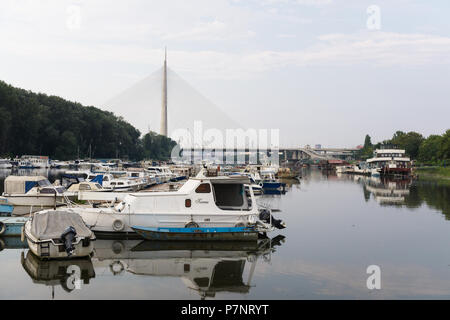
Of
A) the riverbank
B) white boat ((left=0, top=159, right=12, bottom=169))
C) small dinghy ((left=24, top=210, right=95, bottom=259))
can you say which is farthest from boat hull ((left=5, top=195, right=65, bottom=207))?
white boat ((left=0, top=159, right=12, bottom=169))

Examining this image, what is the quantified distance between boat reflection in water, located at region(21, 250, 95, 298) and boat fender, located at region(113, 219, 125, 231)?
2.98m

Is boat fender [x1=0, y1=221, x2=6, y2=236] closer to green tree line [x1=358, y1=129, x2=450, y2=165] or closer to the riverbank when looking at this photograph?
the riverbank

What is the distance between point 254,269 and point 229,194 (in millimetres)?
5727

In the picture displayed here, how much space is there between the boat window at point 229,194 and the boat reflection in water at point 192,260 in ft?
7.08

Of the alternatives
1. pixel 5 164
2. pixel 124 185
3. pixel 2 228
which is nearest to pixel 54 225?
pixel 2 228

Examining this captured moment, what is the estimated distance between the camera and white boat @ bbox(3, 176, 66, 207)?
23.3 meters

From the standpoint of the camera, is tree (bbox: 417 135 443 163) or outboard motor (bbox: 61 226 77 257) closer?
outboard motor (bbox: 61 226 77 257)

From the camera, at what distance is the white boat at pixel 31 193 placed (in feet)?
76.5

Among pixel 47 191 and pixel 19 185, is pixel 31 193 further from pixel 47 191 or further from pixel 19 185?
pixel 19 185

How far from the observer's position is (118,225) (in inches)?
723

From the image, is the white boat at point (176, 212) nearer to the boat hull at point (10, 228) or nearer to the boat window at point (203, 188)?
the boat window at point (203, 188)

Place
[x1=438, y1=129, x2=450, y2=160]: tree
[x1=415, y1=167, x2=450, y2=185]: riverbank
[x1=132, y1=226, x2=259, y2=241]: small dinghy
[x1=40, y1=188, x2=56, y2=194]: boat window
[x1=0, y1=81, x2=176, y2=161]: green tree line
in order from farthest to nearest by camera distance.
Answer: [x1=438, y1=129, x2=450, y2=160]: tree → [x1=0, y1=81, x2=176, y2=161]: green tree line → [x1=415, y1=167, x2=450, y2=185]: riverbank → [x1=40, y1=188, x2=56, y2=194]: boat window → [x1=132, y1=226, x2=259, y2=241]: small dinghy
